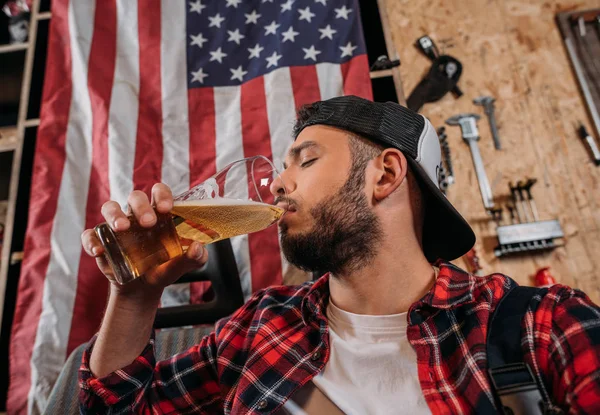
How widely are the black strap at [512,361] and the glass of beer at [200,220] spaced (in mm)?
506

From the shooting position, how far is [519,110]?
2.22 meters

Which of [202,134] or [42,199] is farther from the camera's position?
[202,134]

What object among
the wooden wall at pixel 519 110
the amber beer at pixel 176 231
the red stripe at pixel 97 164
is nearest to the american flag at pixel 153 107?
the red stripe at pixel 97 164

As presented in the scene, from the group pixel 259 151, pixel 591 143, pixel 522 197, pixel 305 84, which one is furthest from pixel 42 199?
pixel 591 143

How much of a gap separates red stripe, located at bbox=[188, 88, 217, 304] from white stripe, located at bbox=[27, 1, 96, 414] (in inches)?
19.2

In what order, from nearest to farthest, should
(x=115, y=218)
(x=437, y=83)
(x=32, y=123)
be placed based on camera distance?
(x=115, y=218) → (x=32, y=123) → (x=437, y=83)

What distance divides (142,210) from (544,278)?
174 centimetres

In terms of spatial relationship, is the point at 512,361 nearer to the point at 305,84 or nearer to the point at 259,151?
the point at 259,151

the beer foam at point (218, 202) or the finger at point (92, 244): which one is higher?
the beer foam at point (218, 202)

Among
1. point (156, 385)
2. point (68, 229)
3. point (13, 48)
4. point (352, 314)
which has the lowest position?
point (156, 385)

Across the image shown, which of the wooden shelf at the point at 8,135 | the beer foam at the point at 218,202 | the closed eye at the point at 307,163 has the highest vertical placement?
the wooden shelf at the point at 8,135

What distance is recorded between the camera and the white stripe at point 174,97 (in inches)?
77.3

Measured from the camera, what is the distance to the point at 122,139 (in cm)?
198

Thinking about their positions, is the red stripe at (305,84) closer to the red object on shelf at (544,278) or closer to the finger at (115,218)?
the red object on shelf at (544,278)
